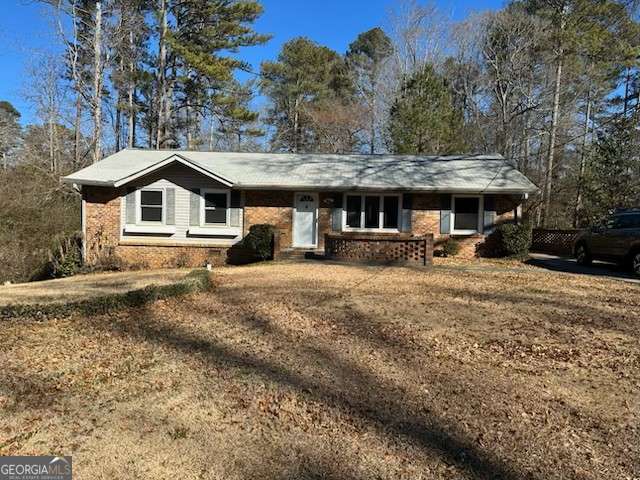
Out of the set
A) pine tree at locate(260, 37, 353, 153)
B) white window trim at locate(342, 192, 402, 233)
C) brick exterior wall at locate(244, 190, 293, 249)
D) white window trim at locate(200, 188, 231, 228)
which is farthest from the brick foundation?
pine tree at locate(260, 37, 353, 153)

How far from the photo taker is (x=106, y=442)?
3318 millimetres

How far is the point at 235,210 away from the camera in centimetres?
1634

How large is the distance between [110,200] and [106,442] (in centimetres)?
1444

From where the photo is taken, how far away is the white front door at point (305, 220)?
648 inches

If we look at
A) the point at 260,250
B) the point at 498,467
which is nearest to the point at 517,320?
the point at 498,467

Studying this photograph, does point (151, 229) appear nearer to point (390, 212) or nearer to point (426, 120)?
point (390, 212)

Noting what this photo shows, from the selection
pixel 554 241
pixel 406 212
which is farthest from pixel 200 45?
pixel 554 241

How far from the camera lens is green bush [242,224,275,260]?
15.2m

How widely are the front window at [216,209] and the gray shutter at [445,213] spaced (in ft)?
25.5

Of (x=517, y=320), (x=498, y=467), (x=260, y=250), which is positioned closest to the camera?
(x=498, y=467)

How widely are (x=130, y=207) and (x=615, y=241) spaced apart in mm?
15637

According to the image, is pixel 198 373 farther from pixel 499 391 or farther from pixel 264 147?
pixel 264 147

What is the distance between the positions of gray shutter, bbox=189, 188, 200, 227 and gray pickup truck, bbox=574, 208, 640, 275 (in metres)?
12.9

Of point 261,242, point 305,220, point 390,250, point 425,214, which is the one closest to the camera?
point 390,250
